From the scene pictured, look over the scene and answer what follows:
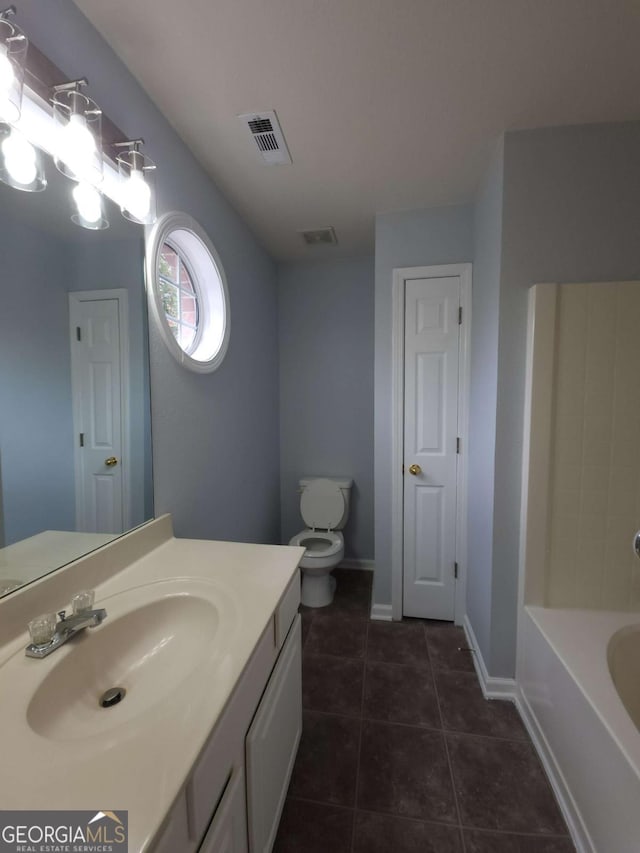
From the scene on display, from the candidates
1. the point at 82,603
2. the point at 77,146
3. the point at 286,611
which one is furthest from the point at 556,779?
the point at 77,146

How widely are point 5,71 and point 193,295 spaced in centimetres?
107

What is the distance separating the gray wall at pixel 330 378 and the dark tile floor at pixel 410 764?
1.14 m

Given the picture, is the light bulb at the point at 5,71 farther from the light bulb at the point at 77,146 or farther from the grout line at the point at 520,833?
the grout line at the point at 520,833

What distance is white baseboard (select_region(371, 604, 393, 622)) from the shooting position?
222cm

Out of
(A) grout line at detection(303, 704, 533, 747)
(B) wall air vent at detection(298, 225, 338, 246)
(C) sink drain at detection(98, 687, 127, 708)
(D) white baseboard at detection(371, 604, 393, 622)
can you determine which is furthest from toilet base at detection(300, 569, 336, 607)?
(B) wall air vent at detection(298, 225, 338, 246)

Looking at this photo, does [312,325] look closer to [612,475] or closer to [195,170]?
[195,170]

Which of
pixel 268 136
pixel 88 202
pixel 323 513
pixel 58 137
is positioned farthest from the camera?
pixel 323 513

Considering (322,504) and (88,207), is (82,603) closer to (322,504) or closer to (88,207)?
(88,207)

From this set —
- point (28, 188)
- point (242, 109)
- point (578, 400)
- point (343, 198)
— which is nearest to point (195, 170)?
point (242, 109)

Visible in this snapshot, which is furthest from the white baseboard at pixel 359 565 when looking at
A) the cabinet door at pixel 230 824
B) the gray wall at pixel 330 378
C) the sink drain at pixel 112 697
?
the sink drain at pixel 112 697

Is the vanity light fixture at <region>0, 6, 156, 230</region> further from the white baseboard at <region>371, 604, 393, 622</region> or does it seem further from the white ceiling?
the white baseboard at <region>371, 604, 393, 622</region>

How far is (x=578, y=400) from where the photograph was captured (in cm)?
149

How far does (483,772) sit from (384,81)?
250 cm

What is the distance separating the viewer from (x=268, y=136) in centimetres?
147
